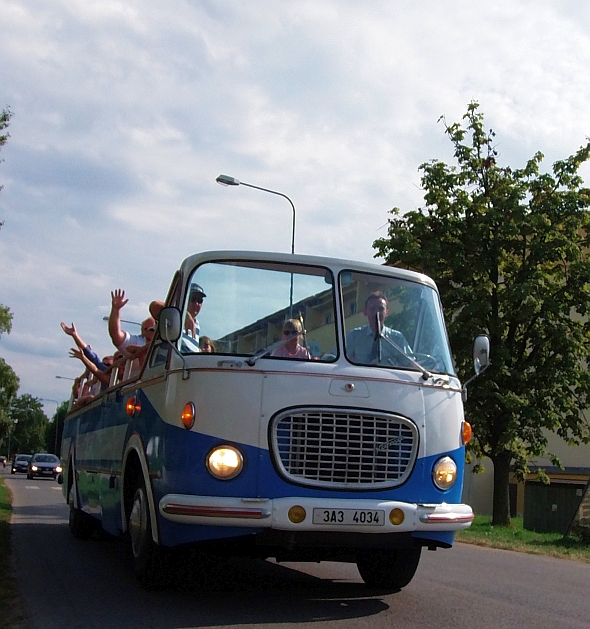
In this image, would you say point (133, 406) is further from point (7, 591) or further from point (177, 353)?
point (7, 591)

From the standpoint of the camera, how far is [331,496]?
6.92 m

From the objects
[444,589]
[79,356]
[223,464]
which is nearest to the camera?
[223,464]

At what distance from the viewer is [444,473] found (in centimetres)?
735

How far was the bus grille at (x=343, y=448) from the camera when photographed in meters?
6.93

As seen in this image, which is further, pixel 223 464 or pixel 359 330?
pixel 359 330

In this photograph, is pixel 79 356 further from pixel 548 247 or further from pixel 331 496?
pixel 548 247

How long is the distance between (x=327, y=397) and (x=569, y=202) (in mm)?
22268

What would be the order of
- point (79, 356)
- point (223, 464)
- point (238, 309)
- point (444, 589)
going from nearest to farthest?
point (223, 464)
point (238, 309)
point (444, 589)
point (79, 356)

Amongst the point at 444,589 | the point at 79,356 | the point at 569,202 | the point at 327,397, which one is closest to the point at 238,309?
the point at 327,397

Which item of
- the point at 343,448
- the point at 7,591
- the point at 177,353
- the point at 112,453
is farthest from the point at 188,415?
the point at 112,453

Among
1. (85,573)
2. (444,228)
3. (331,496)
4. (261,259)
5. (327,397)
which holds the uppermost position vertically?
(444,228)

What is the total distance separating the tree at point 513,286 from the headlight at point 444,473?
1890 cm

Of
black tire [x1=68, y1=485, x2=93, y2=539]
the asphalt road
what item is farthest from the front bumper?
black tire [x1=68, y1=485, x2=93, y2=539]

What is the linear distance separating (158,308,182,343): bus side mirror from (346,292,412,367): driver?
125cm
